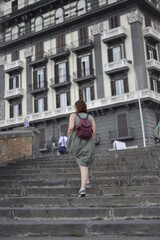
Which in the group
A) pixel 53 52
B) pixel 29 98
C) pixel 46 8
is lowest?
pixel 29 98

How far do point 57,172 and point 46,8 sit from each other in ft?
92.7

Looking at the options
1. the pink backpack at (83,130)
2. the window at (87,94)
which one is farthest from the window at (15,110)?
the pink backpack at (83,130)

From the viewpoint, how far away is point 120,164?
8.59 meters

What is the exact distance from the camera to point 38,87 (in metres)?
31.5

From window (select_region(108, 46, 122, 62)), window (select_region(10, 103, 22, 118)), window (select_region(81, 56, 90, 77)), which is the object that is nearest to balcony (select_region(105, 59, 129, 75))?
window (select_region(108, 46, 122, 62))

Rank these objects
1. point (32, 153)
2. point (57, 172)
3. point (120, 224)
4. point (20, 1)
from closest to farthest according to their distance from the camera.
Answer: point (120, 224) < point (57, 172) < point (32, 153) < point (20, 1)

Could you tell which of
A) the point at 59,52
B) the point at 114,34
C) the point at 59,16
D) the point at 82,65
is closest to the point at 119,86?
the point at 82,65

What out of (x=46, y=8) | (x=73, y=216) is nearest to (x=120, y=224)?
(x=73, y=216)

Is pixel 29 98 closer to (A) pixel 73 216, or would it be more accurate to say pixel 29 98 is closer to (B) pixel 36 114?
(B) pixel 36 114

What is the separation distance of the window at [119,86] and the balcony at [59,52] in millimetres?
6060

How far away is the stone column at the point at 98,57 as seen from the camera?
28.1m

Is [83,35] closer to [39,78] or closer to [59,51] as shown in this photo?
[59,51]

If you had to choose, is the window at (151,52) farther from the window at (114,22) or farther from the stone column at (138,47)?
the window at (114,22)

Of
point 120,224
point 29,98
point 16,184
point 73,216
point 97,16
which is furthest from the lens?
point 29,98
